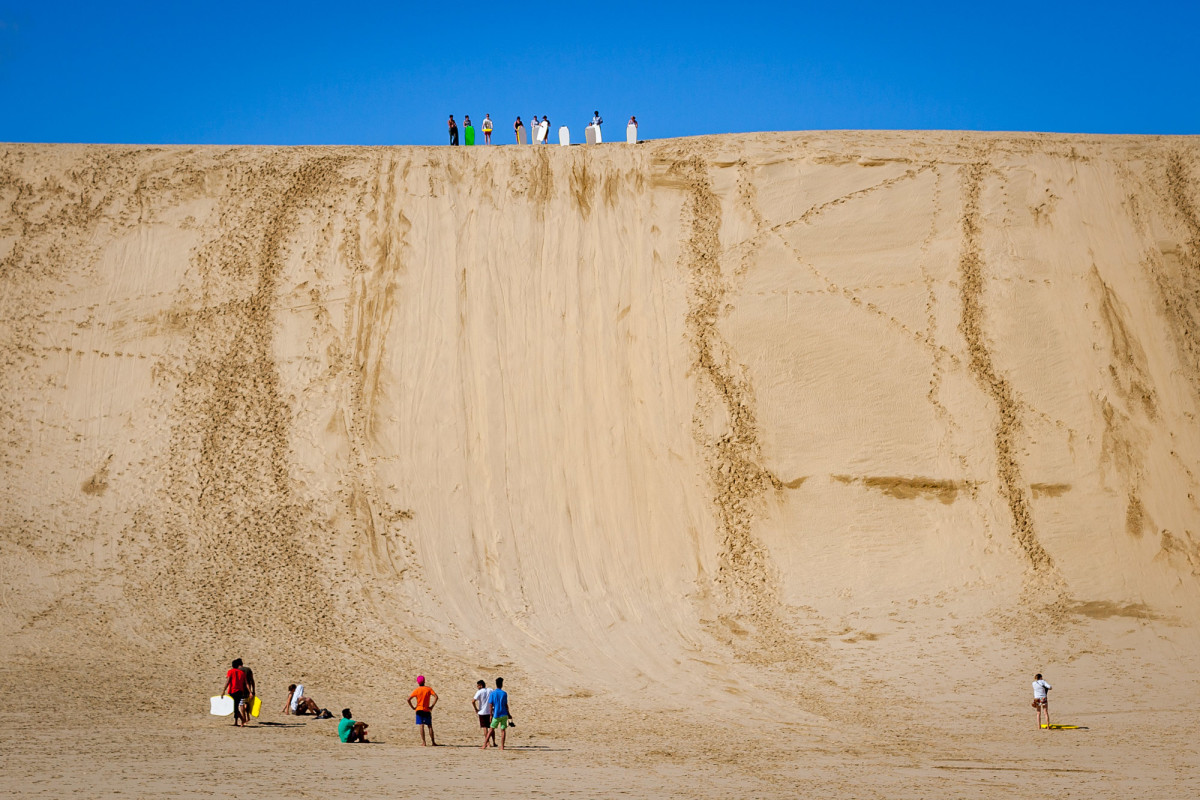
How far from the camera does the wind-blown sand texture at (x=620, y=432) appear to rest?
16.5 m

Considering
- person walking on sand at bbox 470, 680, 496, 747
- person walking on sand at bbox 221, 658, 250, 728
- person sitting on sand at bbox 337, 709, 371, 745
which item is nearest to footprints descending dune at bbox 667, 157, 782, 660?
person walking on sand at bbox 470, 680, 496, 747

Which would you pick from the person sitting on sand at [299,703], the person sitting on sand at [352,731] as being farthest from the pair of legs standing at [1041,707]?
the person sitting on sand at [299,703]

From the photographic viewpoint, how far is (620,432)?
2156 cm

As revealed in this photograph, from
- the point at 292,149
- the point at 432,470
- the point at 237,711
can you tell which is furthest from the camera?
the point at 292,149

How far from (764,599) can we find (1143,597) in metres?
6.77

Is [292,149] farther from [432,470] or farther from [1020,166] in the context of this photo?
[1020,166]

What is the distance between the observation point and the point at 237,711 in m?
12.5

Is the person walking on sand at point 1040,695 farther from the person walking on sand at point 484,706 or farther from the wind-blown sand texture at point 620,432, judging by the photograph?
the person walking on sand at point 484,706

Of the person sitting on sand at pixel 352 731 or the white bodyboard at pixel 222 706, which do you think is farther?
the white bodyboard at pixel 222 706

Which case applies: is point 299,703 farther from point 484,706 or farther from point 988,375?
point 988,375

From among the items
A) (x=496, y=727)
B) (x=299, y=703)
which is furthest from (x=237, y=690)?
(x=496, y=727)

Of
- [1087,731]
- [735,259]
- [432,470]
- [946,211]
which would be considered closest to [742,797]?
[1087,731]

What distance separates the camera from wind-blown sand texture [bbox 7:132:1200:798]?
16.5 m

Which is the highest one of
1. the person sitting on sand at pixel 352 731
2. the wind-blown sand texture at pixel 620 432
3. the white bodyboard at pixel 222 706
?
the wind-blown sand texture at pixel 620 432
